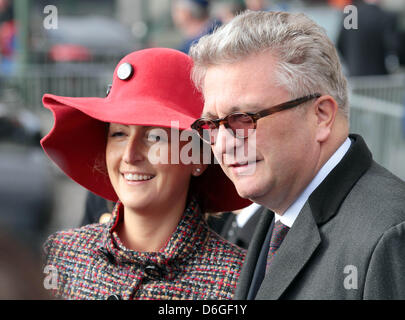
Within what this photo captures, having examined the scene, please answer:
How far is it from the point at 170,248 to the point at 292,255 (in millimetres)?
625

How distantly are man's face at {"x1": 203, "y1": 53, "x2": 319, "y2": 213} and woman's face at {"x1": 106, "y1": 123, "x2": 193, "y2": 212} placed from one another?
432 mm

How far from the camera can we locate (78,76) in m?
10.2

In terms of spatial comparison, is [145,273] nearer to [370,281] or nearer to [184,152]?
[184,152]

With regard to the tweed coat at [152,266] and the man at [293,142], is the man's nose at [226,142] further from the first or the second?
the tweed coat at [152,266]

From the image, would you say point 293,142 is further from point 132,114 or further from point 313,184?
point 132,114

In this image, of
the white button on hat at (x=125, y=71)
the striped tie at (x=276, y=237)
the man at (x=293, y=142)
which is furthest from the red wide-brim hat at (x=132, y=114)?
the striped tie at (x=276, y=237)

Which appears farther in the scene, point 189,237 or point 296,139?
point 189,237

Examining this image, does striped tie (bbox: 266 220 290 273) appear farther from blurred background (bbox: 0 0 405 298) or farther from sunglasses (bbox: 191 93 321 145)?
blurred background (bbox: 0 0 405 298)

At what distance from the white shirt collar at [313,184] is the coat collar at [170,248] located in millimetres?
508

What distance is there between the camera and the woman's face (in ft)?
8.87

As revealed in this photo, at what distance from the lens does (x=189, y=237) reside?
2.78m

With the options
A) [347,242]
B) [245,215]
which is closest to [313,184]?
[347,242]
